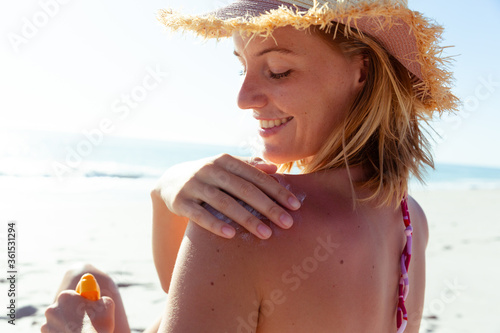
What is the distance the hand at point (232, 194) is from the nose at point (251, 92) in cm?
22

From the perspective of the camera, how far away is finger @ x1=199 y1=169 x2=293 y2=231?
4.07 feet

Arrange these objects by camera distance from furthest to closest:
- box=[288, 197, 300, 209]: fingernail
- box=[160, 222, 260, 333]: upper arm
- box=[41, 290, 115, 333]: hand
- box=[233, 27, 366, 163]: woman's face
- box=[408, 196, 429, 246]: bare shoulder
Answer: box=[408, 196, 429, 246]: bare shoulder, box=[41, 290, 115, 333]: hand, box=[233, 27, 366, 163]: woman's face, box=[288, 197, 300, 209]: fingernail, box=[160, 222, 260, 333]: upper arm

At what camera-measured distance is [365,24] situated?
1583mm

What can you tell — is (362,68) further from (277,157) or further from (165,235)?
(165,235)

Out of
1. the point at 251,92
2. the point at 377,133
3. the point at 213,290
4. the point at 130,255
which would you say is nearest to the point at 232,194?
the point at 213,290

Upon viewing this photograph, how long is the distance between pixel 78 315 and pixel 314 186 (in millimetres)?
977

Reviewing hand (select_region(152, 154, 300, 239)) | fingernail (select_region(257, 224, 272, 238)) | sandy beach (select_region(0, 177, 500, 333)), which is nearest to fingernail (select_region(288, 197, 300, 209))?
hand (select_region(152, 154, 300, 239))

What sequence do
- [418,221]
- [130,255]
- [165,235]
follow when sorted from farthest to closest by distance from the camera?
[130,255]
[165,235]
[418,221]

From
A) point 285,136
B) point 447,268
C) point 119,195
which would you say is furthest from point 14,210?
point 285,136

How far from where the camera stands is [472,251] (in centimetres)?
625

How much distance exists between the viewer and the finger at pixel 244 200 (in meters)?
1.24

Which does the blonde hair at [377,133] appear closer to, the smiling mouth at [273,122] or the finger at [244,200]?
the smiling mouth at [273,122]

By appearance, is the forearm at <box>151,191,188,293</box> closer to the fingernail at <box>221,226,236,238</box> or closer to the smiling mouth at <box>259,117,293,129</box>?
the smiling mouth at <box>259,117,293,129</box>

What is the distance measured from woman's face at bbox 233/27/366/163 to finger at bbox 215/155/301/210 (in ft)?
1.01
